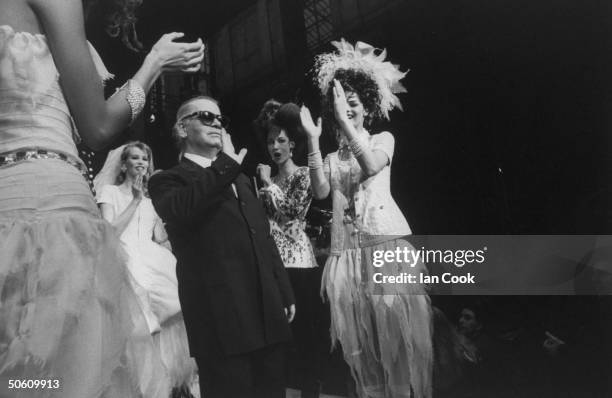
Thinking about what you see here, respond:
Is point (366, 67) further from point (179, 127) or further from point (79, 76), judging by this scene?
point (79, 76)

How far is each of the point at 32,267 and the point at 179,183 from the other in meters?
1.23

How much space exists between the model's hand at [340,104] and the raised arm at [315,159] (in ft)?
0.31

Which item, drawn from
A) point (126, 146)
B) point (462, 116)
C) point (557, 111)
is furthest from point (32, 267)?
point (557, 111)

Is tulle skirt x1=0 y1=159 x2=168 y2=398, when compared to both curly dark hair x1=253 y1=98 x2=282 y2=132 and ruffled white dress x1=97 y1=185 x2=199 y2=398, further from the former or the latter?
curly dark hair x1=253 y1=98 x2=282 y2=132

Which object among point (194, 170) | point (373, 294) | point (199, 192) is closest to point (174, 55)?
point (199, 192)

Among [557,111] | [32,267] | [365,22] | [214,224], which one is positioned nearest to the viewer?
[32,267]

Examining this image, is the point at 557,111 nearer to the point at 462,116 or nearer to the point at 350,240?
the point at 462,116

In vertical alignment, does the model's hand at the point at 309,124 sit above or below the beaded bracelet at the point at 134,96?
above

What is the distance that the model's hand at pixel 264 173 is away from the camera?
2.77m

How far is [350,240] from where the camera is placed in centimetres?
268

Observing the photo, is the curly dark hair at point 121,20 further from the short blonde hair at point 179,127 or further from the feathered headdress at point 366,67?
the feathered headdress at point 366,67

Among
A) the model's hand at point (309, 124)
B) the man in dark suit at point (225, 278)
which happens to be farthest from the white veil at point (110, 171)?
the model's hand at point (309, 124)

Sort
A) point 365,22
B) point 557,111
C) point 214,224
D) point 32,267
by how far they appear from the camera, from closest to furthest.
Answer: point 32,267, point 214,224, point 557,111, point 365,22

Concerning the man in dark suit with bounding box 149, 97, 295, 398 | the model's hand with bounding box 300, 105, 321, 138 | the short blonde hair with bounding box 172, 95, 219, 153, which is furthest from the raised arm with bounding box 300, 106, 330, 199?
the short blonde hair with bounding box 172, 95, 219, 153
